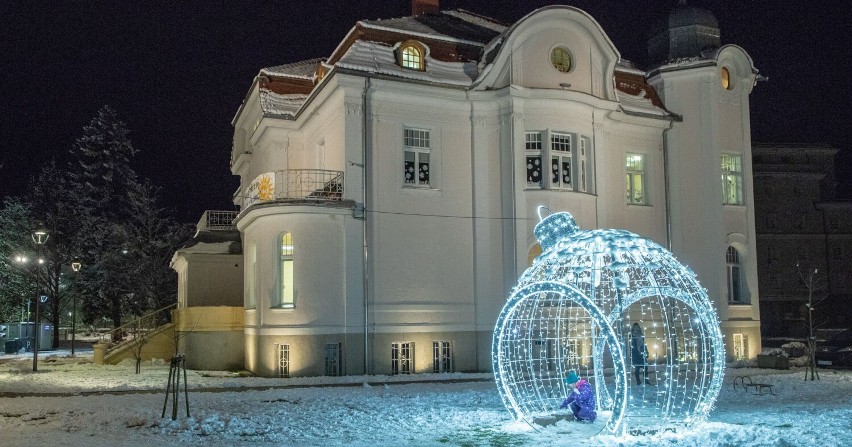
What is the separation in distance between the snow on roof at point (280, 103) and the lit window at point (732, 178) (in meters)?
16.0

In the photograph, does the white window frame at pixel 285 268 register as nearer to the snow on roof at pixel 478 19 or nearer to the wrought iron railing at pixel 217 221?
the wrought iron railing at pixel 217 221

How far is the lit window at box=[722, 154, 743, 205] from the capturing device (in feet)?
103

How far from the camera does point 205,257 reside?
31.8 meters

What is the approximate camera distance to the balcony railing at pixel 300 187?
84.7 feet

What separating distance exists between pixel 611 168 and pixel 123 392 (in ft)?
58.5

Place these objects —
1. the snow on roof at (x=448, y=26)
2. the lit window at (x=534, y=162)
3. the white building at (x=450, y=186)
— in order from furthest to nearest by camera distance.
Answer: the snow on roof at (x=448, y=26)
the lit window at (x=534, y=162)
the white building at (x=450, y=186)

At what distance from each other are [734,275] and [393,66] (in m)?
15.4

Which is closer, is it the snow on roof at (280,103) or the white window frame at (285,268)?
the white window frame at (285,268)

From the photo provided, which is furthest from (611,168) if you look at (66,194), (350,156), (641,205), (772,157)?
(66,194)

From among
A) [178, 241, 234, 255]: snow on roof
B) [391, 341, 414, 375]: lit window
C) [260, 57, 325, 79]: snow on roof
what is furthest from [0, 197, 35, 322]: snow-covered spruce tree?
[391, 341, 414, 375]: lit window

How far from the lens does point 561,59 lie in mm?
27938

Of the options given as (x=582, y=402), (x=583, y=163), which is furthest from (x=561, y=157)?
(x=582, y=402)

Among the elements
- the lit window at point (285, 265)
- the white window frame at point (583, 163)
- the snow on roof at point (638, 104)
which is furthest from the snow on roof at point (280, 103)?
the snow on roof at point (638, 104)

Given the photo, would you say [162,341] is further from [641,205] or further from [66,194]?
[66,194]
